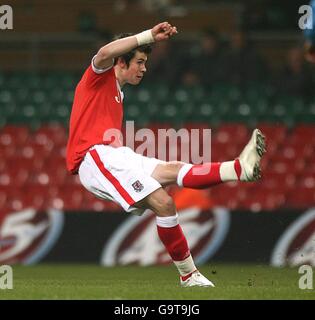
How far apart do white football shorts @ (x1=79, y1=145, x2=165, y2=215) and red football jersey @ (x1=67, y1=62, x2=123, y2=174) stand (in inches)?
4.2

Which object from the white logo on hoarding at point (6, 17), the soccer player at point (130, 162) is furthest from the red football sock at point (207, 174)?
the white logo on hoarding at point (6, 17)

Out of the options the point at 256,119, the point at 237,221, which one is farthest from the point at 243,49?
the point at 237,221

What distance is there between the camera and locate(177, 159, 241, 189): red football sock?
868 centimetres

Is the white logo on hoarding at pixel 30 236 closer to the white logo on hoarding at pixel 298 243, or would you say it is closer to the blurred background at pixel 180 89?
the blurred background at pixel 180 89

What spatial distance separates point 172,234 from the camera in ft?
29.7

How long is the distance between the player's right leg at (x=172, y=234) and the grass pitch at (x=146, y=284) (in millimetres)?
190

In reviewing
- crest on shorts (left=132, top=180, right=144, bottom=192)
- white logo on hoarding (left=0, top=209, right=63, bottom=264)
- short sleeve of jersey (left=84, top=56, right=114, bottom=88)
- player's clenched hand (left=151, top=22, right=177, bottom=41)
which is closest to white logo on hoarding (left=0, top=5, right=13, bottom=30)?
white logo on hoarding (left=0, top=209, right=63, bottom=264)

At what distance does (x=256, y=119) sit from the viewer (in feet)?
56.0

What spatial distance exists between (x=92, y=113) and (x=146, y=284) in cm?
150

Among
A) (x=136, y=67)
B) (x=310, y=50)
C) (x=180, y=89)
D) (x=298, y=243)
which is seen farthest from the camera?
(x=180, y=89)

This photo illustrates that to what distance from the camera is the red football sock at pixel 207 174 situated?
8.68 metres

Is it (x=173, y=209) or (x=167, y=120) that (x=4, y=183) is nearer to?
(x=167, y=120)

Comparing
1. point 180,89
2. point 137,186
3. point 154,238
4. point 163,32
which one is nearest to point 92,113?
point 137,186

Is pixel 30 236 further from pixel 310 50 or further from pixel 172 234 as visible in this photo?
pixel 310 50
